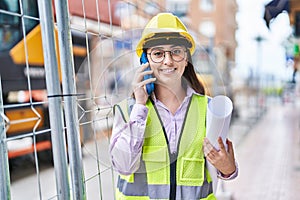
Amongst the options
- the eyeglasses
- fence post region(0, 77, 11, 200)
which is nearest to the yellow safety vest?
the eyeglasses

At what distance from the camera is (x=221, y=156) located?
34.4 inches

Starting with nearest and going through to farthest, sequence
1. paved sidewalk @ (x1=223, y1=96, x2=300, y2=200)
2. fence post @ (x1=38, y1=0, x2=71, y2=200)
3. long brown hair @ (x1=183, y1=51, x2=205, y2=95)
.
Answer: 1. fence post @ (x1=38, y1=0, x2=71, y2=200)
2. long brown hair @ (x1=183, y1=51, x2=205, y2=95)
3. paved sidewalk @ (x1=223, y1=96, x2=300, y2=200)

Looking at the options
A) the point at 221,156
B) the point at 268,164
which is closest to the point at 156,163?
the point at 221,156

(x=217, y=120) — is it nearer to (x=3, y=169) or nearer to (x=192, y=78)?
(x=192, y=78)

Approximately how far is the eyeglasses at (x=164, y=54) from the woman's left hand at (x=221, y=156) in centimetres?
19

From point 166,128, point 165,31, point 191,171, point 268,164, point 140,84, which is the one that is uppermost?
point 165,31

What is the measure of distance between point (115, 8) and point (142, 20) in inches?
4.4

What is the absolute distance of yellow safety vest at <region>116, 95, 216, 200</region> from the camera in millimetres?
870

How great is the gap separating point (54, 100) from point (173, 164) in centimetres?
31

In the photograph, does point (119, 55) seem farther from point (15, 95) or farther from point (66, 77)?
point (15, 95)

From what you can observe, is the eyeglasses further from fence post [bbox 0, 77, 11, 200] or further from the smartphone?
fence post [bbox 0, 77, 11, 200]

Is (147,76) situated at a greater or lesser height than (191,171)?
greater

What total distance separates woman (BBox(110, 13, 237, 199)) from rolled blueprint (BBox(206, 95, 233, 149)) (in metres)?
0.01

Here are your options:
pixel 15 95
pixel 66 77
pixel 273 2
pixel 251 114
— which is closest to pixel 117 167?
pixel 66 77
